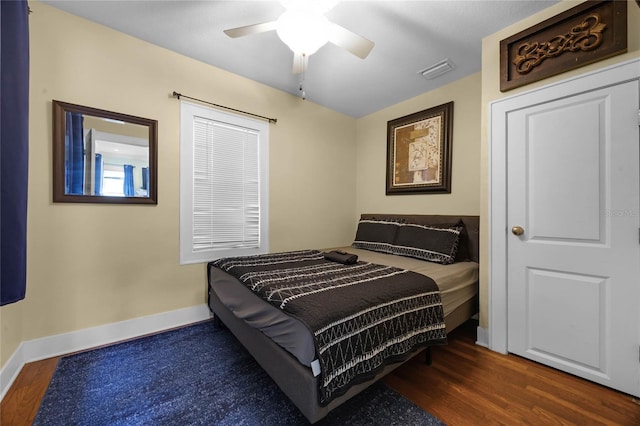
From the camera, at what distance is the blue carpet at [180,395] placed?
1.38m

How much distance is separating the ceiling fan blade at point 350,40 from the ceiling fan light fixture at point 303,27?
5 cm

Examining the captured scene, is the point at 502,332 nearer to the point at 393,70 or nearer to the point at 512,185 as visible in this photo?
the point at 512,185

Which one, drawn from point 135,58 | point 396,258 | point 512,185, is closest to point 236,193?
point 135,58

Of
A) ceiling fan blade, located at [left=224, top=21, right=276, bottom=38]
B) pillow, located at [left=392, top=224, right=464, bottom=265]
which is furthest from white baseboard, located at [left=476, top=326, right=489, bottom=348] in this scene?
ceiling fan blade, located at [left=224, top=21, right=276, bottom=38]

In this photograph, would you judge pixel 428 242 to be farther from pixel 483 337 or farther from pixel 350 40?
pixel 350 40

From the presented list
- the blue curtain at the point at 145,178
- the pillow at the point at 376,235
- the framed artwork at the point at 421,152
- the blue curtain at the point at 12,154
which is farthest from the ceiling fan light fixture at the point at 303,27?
the pillow at the point at 376,235

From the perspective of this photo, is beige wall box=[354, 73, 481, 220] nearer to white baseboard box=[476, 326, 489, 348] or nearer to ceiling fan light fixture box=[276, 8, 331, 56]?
white baseboard box=[476, 326, 489, 348]

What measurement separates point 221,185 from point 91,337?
169 cm

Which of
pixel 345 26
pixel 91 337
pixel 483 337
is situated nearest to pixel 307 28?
pixel 345 26

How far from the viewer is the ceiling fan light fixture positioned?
1.58 metres

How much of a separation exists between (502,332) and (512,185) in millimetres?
1187

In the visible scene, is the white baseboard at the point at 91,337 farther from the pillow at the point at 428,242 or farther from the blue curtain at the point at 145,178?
the pillow at the point at 428,242

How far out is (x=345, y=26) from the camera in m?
2.08

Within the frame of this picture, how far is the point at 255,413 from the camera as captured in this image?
141cm
